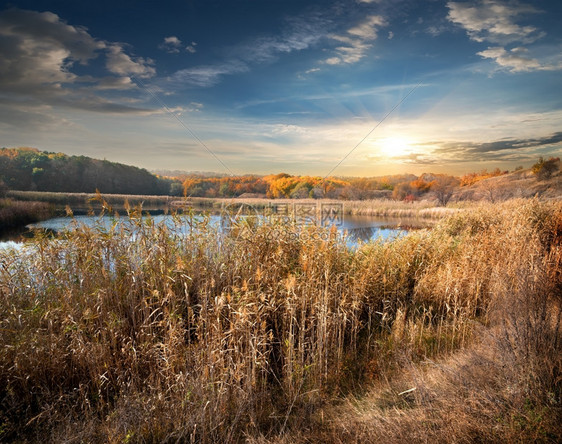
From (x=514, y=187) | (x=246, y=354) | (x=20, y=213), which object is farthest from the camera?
(x=514, y=187)

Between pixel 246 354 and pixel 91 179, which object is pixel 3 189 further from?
pixel 246 354

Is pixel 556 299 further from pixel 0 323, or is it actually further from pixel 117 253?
pixel 0 323

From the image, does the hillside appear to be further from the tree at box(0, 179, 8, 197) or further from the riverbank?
the tree at box(0, 179, 8, 197)

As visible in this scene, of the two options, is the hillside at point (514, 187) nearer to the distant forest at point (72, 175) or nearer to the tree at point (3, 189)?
→ the distant forest at point (72, 175)

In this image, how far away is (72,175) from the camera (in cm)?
1833

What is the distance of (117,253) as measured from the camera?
5160mm

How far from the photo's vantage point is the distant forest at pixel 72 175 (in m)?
17.7

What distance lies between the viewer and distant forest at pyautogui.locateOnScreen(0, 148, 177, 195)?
1767 cm

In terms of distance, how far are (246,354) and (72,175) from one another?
19.3 metres

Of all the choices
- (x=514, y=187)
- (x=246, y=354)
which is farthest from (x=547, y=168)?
(x=246, y=354)

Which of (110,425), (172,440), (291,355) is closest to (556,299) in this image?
(291,355)

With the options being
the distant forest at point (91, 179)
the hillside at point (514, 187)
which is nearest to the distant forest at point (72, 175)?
the distant forest at point (91, 179)

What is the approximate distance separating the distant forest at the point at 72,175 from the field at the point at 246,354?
41.4ft

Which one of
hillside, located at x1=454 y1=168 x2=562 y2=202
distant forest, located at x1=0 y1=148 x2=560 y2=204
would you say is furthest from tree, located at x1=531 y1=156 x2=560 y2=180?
distant forest, located at x1=0 y1=148 x2=560 y2=204
